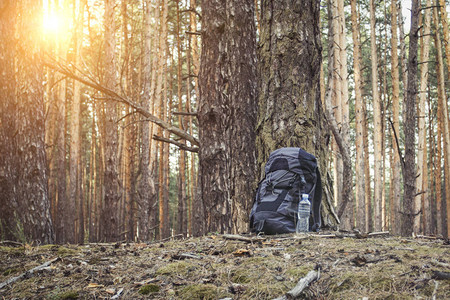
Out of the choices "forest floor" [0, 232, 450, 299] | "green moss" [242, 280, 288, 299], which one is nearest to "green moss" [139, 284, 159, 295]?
"forest floor" [0, 232, 450, 299]

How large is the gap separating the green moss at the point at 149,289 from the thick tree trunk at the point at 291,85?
7.50 ft

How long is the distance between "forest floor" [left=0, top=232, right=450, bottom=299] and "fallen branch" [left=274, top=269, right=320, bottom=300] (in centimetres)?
3

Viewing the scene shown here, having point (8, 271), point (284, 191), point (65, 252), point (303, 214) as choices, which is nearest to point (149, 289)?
point (8, 271)

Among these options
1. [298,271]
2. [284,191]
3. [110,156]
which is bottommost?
[298,271]

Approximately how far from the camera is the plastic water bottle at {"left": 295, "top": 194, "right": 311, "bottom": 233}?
361 cm

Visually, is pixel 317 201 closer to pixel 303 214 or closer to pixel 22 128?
pixel 303 214

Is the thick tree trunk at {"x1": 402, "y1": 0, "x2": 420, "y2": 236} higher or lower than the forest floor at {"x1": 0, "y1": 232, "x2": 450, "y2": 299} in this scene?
higher

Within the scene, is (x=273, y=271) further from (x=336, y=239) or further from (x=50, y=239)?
(x=50, y=239)

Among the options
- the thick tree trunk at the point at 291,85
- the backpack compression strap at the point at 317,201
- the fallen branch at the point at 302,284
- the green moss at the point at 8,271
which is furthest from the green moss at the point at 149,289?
the thick tree trunk at the point at 291,85

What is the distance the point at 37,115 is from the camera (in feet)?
17.9

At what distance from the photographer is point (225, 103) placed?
5.17 metres

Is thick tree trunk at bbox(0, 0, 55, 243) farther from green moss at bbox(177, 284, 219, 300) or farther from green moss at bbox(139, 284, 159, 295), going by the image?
green moss at bbox(177, 284, 219, 300)

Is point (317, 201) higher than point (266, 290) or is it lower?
higher

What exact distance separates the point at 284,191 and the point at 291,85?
130cm
